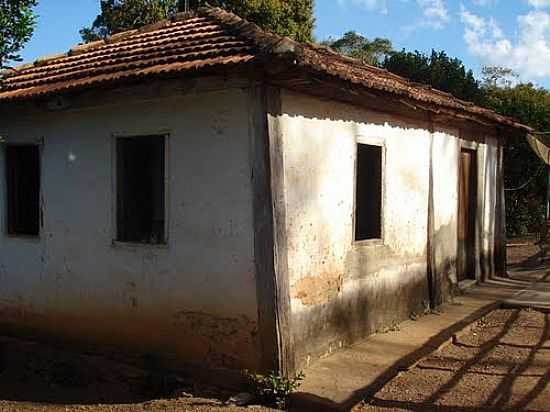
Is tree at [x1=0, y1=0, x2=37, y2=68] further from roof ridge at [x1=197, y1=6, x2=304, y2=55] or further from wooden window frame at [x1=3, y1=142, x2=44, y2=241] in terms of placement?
wooden window frame at [x1=3, y1=142, x2=44, y2=241]

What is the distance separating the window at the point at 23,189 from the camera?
7.84m

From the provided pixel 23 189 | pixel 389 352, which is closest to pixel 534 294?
pixel 389 352

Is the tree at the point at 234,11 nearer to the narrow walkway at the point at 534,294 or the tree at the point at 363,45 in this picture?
the narrow walkway at the point at 534,294

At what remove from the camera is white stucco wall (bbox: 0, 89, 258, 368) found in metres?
5.79

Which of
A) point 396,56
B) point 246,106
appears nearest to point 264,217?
point 246,106

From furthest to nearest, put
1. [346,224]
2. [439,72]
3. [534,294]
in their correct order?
[439,72]
[534,294]
[346,224]

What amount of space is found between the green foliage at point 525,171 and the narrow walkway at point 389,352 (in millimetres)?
11877

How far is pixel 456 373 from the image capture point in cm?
622

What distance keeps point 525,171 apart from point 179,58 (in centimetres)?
1876

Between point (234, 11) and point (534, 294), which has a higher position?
point (234, 11)

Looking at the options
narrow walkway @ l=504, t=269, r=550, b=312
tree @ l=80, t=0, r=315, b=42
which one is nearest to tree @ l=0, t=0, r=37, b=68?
narrow walkway @ l=504, t=269, r=550, b=312

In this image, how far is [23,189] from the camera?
7945mm

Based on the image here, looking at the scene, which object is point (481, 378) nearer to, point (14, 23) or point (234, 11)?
point (14, 23)

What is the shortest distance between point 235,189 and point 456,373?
2796 millimetres
